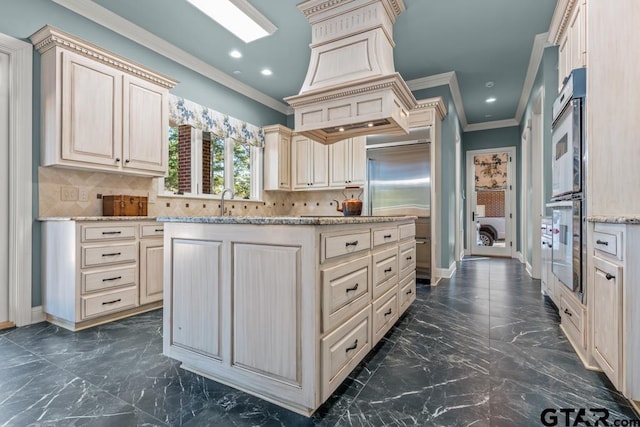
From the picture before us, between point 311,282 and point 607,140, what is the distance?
1.84 m

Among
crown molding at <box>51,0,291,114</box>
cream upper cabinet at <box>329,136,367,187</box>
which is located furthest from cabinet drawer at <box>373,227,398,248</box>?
crown molding at <box>51,0,291,114</box>

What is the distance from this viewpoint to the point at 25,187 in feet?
8.19

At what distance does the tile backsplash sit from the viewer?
2.65 metres

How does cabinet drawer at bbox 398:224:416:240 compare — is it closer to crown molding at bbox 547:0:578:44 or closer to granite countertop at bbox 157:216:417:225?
granite countertop at bbox 157:216:417:225

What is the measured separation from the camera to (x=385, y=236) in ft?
7.13

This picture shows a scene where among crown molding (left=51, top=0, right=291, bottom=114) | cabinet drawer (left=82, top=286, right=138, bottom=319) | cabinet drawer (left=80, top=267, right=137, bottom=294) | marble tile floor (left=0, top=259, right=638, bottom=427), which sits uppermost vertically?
crown molding (left=51, top=0, right=291, bottom=114)

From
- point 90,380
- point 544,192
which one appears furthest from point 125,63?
point 544,192

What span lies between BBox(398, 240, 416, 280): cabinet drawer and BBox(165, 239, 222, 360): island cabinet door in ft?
4.92

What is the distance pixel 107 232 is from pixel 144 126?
114 centimetres

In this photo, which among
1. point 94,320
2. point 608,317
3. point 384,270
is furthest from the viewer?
point 94,320

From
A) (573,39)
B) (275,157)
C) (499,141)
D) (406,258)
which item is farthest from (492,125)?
(406,258)

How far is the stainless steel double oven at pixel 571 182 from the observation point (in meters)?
1.90

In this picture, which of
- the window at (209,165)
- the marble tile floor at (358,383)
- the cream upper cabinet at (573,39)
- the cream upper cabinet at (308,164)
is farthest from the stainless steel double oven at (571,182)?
the window at (209,165)

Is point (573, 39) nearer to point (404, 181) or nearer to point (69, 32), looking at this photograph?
point (404, 181)
